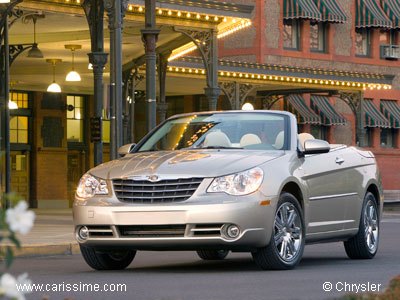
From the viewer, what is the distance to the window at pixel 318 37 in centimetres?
4884

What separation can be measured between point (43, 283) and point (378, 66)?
4255 cm

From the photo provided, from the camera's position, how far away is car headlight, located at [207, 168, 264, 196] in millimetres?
10586

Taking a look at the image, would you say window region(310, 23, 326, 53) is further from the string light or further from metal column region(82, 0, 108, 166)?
metal column region(82, 0, 108, 166)

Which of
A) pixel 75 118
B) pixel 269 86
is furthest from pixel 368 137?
pixel 75 118

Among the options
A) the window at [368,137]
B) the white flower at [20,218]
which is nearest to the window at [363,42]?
the window at [368,137]

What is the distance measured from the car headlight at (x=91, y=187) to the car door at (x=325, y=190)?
2125mm

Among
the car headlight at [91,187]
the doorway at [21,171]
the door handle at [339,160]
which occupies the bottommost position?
the doorway at [21,171]

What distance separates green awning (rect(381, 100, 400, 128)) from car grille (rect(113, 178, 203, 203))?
40102mm

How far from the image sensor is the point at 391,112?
50188 millimetres

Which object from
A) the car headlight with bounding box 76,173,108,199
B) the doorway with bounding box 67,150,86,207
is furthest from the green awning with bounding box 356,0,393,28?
the car headlight with bounding box 76,173,108,199

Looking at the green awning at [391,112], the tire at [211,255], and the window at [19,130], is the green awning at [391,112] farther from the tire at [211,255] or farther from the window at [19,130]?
the tire at [211,255]

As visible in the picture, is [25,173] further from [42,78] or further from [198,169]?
[198,169]

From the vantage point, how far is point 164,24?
2622cm

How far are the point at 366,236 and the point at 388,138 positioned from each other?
39388 millimetres
